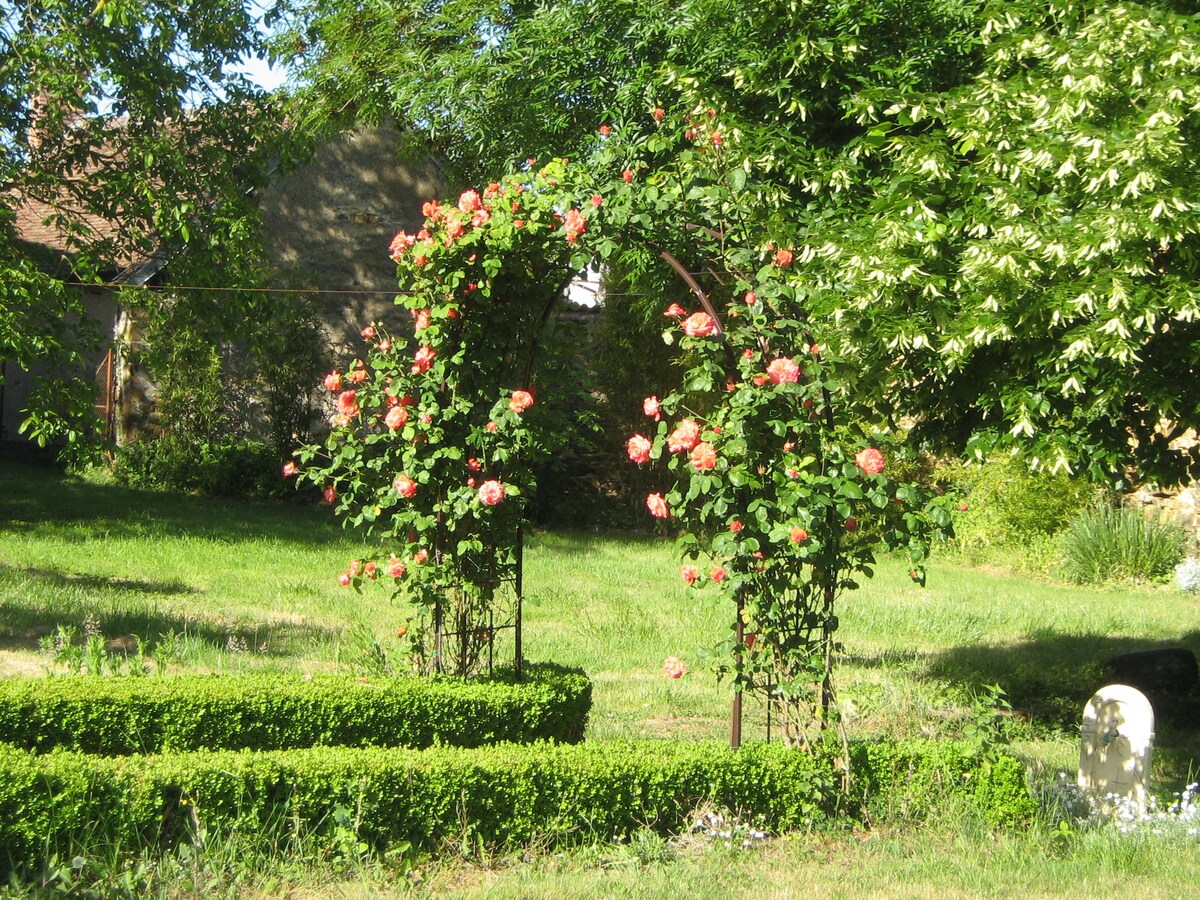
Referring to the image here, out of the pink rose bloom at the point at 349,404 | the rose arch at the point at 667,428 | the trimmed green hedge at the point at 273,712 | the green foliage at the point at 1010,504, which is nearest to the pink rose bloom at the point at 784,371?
the rose arch at the point at 667,428

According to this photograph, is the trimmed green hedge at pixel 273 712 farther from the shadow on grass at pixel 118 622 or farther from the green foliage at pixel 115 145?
the green foliage at pixel 115 145

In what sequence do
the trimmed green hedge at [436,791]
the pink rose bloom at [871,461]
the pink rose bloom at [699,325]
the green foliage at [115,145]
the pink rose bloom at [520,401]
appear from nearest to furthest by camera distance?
1. the trimmed green hedge at [436,791]
2. the pink rose bloom at [871,461]
3. the pink rose bloom at [699,325]
4. the pink rose bloom at [520,401]
5. the green foliage at [115,145]

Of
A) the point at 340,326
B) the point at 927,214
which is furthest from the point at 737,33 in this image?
the point at 340,326

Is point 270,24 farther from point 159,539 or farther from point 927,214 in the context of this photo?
point 927,214

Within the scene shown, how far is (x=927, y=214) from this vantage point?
447cm

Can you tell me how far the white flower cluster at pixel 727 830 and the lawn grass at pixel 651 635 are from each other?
0.07 metres

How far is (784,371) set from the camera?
4500 mm

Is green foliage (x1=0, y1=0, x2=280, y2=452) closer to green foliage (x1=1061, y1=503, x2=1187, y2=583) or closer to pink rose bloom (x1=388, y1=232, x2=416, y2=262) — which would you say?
pink rose bloom (x1=388, y1=232, x2=416, y2=262)

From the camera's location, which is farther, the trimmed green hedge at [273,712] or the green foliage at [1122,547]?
the green foliage at [1122,547]

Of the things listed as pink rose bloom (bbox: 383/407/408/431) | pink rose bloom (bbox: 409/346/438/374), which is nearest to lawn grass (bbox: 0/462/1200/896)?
pink rose bloom (bbox: 383/407/408/431)

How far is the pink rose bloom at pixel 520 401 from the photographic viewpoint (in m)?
5.19

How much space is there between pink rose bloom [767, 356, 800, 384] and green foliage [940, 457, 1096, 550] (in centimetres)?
959

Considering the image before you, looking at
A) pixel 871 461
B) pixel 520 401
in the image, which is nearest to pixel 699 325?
pixel 871 461

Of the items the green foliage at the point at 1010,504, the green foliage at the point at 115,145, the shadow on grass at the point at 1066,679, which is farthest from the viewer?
the green foliage at the point at 1010,504
